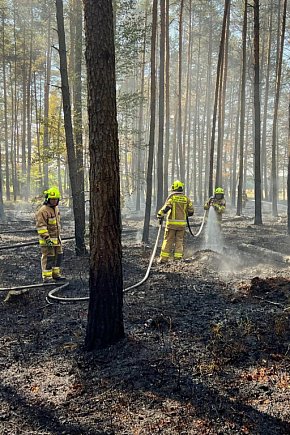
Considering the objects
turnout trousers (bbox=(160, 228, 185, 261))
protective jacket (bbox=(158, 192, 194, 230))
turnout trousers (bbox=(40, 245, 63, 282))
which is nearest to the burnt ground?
turnout trousers (bbox=(40, 245, 63, 282))

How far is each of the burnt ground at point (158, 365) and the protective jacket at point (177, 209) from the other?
8.43ft

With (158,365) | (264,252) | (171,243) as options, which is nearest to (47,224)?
(171,243)

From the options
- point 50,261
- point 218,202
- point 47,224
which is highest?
point 218,202

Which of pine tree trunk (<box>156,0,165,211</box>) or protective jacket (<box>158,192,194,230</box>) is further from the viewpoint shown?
pine tree trunk (<box>156,0,165,211</box>)

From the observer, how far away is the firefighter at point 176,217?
997cm

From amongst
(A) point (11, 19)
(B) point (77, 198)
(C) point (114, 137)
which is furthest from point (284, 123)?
(C) point (114, 137)

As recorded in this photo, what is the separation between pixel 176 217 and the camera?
1003cm

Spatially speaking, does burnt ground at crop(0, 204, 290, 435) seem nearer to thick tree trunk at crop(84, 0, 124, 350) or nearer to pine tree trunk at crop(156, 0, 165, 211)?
thick tree trunk at crop(84, 0, 124, 350)

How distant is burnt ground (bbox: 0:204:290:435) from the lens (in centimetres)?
318

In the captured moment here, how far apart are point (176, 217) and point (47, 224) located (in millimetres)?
3404

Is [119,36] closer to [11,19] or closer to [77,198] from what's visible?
[77,198]

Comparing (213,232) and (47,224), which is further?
(213,232)

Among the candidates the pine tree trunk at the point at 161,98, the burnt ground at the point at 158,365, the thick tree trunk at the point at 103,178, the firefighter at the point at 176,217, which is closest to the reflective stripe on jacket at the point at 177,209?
the firefighter at the point at 176,217

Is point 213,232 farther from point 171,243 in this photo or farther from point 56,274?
point 56,274
